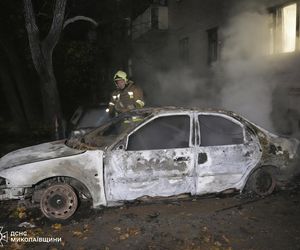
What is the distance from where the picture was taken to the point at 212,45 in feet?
49.9

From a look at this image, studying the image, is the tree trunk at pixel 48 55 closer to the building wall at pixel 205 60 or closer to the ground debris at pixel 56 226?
the ground debris at pixel 56 226

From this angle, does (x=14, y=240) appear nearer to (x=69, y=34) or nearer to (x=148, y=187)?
(x=148, y=187)

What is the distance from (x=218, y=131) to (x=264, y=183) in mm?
1225

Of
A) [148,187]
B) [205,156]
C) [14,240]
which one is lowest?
[14,240]

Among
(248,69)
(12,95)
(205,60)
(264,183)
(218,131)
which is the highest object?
(205,60)

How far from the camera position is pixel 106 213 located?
5.67m

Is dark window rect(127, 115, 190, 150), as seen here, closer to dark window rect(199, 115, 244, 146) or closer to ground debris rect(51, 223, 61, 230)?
dark window rect(199, 115, 244, 146)

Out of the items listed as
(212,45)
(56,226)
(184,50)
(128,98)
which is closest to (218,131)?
(128,98)

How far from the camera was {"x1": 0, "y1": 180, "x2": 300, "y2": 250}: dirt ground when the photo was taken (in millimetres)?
4688

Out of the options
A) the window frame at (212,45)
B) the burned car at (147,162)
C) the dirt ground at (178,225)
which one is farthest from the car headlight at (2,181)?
the window frame at (212,45)

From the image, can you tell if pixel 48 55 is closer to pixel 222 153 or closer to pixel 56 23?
pixel 56 23

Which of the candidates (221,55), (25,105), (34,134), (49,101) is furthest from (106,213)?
(25,105)

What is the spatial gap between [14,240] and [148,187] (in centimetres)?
191

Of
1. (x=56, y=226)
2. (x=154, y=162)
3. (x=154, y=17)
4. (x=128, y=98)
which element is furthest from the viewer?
(x=154, y=17)
